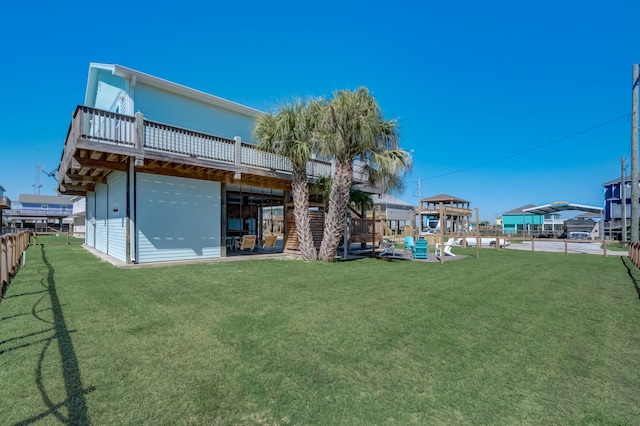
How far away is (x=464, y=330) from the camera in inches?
174

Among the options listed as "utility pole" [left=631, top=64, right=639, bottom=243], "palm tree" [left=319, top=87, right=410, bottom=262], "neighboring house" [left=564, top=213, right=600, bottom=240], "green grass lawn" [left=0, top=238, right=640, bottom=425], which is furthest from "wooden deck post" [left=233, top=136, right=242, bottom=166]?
"neighboring house" [left=564, top=213, right=600, bottom=240]

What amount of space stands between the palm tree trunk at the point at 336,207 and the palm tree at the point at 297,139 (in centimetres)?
62

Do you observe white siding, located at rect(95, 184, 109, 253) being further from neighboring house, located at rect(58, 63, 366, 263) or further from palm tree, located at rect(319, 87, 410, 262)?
palm tree, located at rect(319, 87, 410, 262)

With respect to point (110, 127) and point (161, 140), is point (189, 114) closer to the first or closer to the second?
point (161, 140)

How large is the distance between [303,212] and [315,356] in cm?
903

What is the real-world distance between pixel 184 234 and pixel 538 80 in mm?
23533

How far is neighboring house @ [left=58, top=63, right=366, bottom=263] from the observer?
32.2 feet

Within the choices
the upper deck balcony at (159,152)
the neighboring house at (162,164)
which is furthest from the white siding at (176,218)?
the upper deck balcony at (159,152)

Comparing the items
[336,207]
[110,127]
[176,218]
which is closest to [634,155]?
[336,207]

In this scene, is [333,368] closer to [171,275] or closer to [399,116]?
[171,275]

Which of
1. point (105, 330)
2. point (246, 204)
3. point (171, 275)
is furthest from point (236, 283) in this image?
point (246, 204)

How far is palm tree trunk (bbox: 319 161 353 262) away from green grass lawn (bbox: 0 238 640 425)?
17.1 feet

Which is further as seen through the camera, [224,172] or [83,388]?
[224,172]

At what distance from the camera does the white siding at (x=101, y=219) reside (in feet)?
47.5
